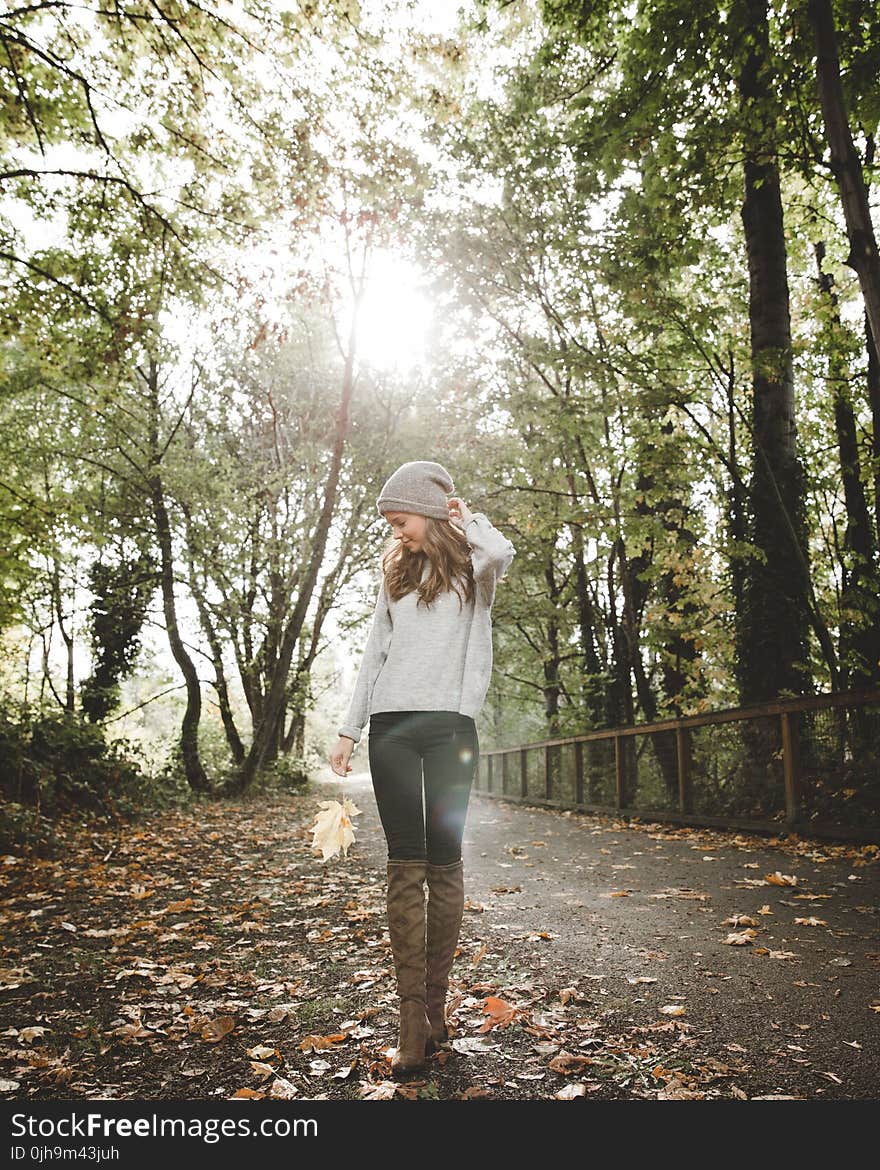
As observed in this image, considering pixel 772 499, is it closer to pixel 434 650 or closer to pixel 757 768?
pixel 757 768

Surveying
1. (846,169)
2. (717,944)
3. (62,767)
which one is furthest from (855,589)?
(62,767)

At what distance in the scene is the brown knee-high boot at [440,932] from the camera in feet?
9.07

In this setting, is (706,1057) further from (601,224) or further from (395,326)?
(395,326)

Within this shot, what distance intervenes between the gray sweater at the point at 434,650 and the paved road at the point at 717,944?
1.50 m

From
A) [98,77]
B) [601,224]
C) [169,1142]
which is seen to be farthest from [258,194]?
[169,1142]

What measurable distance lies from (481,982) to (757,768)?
561cm

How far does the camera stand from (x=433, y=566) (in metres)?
2.99

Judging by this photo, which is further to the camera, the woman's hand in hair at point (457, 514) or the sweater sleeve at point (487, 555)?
the woman's hand in hair at point (457, 514)

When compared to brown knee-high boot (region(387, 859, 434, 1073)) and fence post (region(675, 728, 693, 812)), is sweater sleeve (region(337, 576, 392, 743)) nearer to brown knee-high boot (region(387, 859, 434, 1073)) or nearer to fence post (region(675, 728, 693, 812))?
brown knee-high boot (region(387, 859, 434, 1073))

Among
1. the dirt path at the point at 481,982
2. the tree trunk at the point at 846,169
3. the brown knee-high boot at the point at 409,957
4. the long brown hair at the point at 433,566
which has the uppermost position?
the tree trunk at the point at 846,169

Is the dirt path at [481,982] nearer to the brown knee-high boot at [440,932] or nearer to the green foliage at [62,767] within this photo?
the brown knee-high boot at [440,932]

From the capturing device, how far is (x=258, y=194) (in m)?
9.74

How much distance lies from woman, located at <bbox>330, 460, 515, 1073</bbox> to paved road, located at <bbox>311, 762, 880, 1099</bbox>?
922mm

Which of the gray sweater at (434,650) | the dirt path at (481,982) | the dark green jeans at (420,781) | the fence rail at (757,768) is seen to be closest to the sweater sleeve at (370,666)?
the gray sweater at (434,650)
